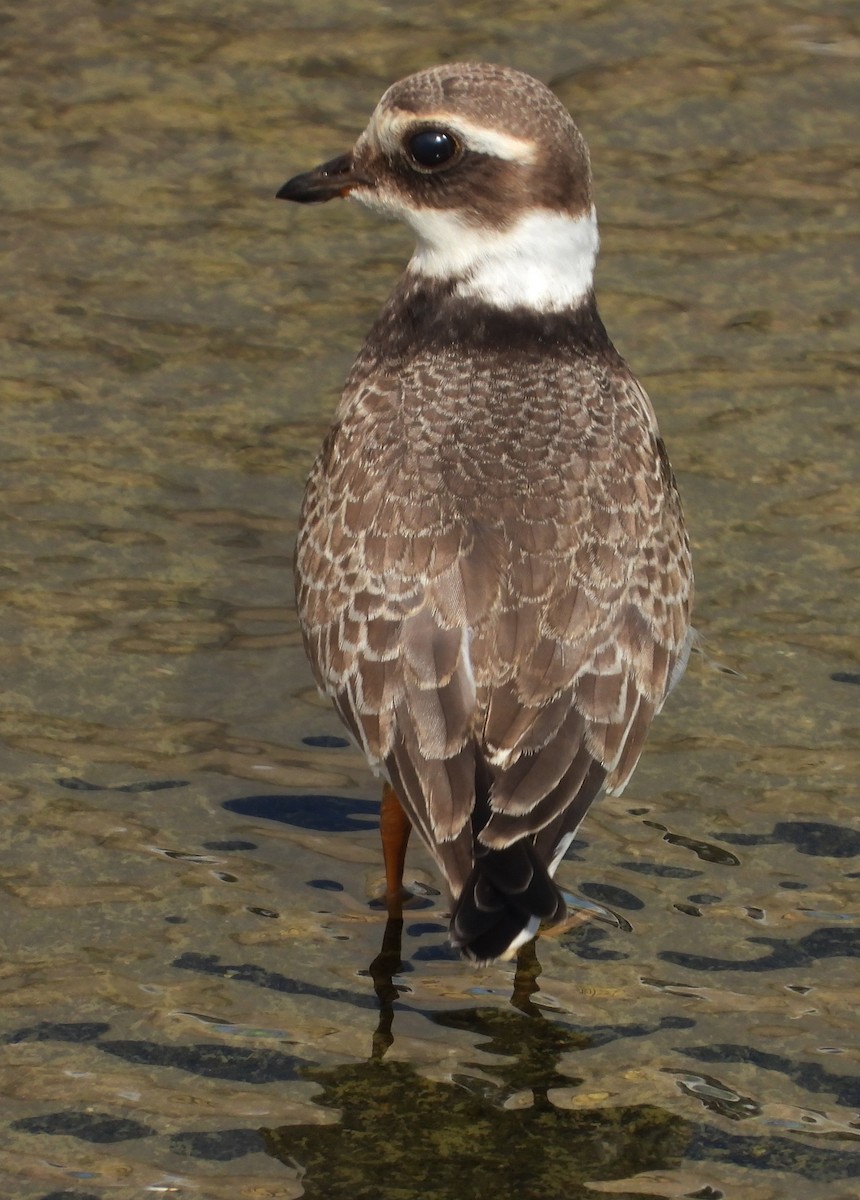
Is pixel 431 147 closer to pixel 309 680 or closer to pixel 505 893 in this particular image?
pixel 309 680

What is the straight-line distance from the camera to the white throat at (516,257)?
8484mm

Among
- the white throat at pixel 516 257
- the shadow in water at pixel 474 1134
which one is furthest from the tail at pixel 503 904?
the white throat at pixel 516 257

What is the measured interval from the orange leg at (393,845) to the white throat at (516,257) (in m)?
2.02

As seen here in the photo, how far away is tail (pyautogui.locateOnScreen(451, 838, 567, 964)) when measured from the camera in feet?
22.1

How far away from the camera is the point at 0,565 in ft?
32.0

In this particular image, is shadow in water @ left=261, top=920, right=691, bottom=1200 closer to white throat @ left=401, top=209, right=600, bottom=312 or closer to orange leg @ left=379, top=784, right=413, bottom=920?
orange leg @ left=379, top=784, right=413, bottom=920

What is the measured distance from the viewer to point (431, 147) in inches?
331

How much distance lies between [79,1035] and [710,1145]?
2.19m

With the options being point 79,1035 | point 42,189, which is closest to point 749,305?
point 42,189

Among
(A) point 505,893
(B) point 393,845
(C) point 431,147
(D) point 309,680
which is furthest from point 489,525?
(D) point 309,680

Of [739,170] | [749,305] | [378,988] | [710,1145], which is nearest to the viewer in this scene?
[710,1145]

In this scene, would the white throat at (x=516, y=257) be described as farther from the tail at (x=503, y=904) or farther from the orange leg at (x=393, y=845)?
the tail at (x=503, y=904)

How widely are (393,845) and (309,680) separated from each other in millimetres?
1331

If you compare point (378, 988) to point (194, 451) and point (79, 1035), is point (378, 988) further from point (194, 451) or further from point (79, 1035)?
point (194, 451)
